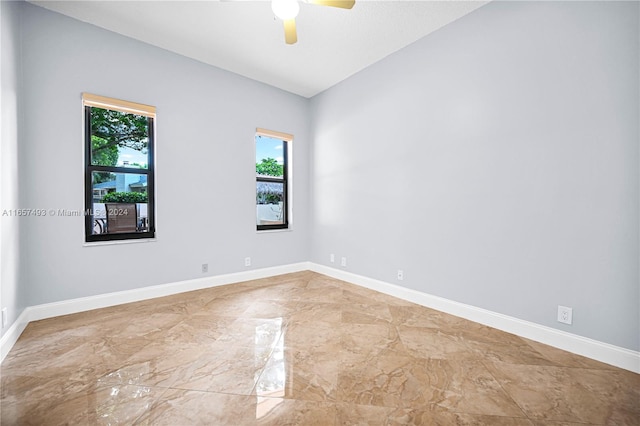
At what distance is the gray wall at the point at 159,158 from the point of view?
2.56 meters

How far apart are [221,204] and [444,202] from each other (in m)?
2.80

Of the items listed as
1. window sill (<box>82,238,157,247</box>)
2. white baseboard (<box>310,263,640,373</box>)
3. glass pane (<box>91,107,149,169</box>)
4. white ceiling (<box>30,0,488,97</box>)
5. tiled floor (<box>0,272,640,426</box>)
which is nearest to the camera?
tiled floor (<box>0,272,640,426</box>)

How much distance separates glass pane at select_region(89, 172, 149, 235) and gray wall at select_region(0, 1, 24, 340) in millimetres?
605

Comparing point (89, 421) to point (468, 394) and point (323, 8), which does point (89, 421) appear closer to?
point (468, 394)

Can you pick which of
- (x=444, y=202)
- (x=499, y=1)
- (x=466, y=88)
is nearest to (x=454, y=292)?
(x=444, y=202)

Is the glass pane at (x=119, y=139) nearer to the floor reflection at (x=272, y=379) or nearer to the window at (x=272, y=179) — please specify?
the window at (x=272, y=179)

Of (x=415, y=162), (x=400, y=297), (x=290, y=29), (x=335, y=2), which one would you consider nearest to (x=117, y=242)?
(x=290, y=29)

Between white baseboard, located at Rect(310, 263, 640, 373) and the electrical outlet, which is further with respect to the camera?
the electrical outlet

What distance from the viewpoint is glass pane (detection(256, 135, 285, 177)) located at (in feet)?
14.0

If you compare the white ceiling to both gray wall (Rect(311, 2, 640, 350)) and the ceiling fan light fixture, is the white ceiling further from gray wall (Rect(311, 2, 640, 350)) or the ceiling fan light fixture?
the ceiling fan light fixture

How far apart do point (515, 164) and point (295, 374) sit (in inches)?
96.3

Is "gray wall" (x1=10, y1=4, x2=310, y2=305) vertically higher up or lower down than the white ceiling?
lower down

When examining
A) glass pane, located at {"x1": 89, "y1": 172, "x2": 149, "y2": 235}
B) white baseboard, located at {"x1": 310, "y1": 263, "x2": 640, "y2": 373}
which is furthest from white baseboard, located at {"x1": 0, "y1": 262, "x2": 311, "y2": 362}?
white baseboard, located at {"x1": 310, "y1": 263, "x2": 640, "y2": 373}

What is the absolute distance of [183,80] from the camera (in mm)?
3396
